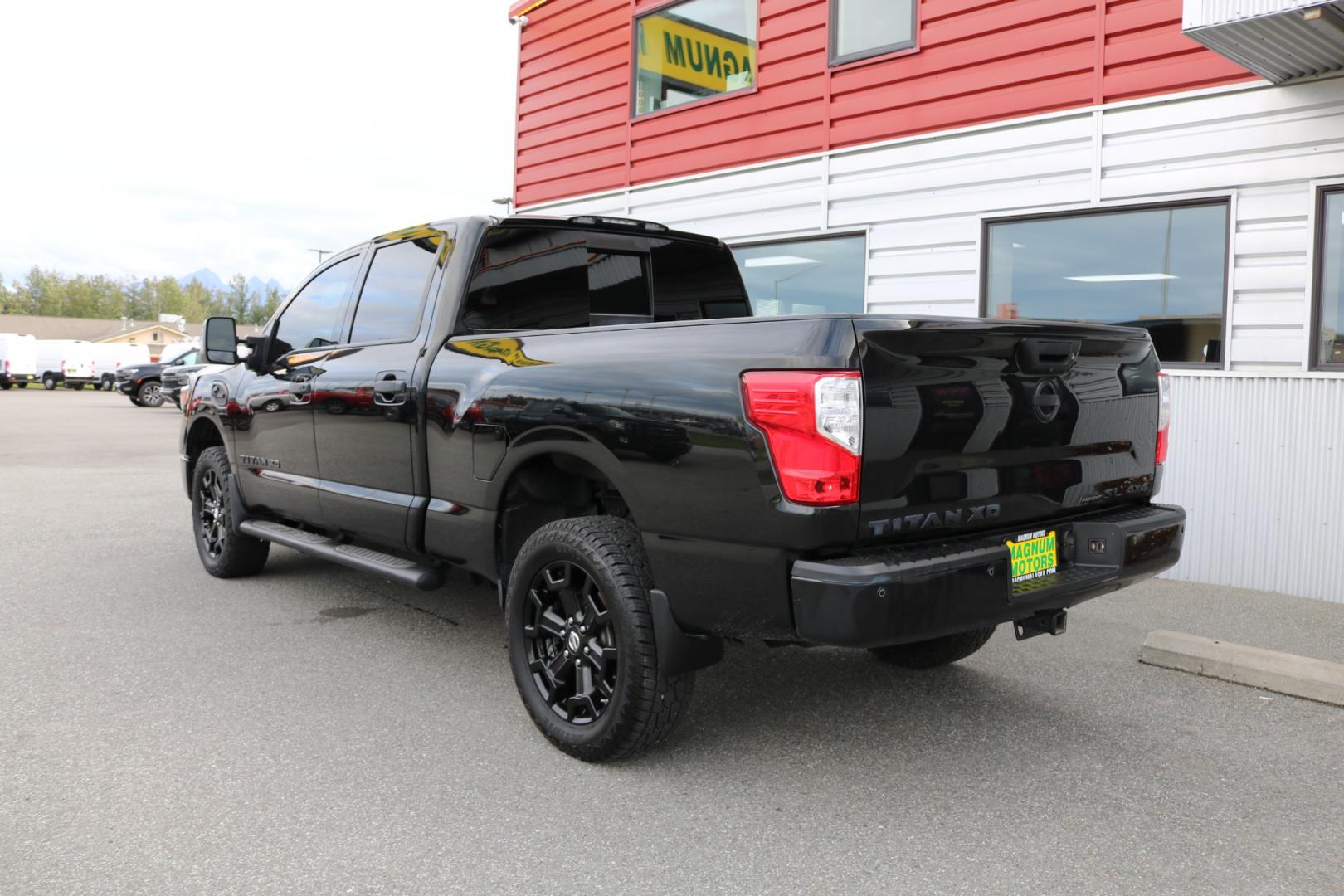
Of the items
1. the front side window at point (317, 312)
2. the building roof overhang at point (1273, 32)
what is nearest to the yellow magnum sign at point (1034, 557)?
the building roof overhang at point (1273, 32)

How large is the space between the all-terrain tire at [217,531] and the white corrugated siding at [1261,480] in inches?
227

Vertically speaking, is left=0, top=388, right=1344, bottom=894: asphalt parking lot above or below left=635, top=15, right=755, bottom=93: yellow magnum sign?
below

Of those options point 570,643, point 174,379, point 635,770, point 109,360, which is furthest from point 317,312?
point 109,360

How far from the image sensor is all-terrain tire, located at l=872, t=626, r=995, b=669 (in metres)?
4.20

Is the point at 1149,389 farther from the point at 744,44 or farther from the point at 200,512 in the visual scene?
the point at 744,44

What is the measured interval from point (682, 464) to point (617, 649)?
2.20 feet

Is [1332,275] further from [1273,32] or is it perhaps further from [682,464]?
[682,464]

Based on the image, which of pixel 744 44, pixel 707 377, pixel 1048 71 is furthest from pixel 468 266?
pixel 744 44

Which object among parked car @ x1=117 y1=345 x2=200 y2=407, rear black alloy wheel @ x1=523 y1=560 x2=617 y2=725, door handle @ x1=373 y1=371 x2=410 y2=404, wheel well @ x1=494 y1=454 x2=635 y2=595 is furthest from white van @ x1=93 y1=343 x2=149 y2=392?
rear black alloy wheel @ x1=523 y1=560 x2=617 y2=725

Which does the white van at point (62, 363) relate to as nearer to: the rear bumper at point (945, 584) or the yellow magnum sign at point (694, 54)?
the yellow magnum sign at point (694, 54)

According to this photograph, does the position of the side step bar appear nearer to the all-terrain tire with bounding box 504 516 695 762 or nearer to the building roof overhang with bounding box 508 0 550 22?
the all-terrain tire with bounding box 504 516 695 762

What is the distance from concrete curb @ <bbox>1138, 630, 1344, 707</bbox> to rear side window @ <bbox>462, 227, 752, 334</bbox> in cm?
276

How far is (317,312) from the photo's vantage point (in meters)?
5.38

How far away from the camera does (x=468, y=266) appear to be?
4.29 m
